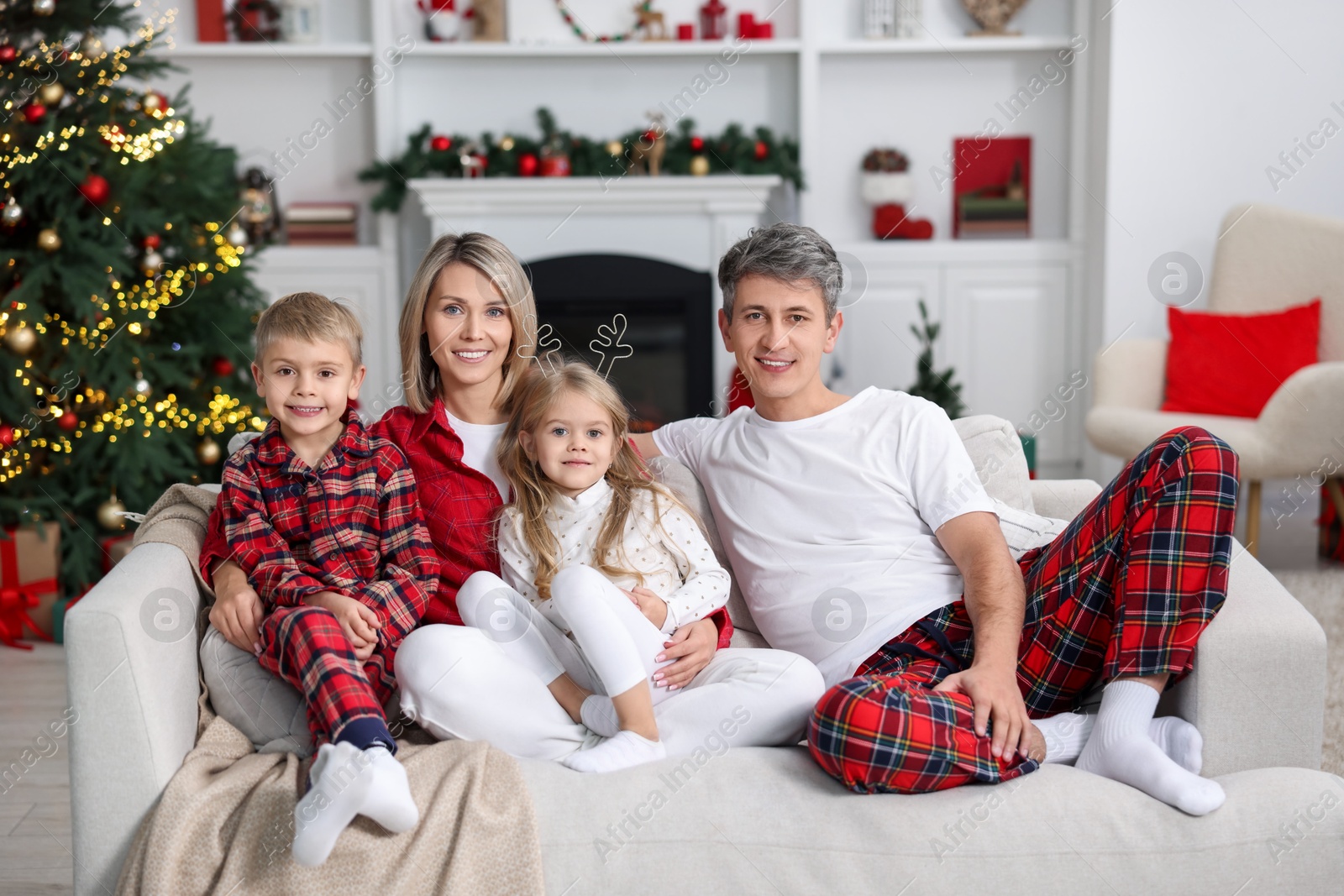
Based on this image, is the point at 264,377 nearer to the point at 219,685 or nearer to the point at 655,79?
the point at 219,685

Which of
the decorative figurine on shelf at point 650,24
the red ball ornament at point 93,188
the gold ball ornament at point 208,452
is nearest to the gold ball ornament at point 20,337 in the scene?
the red ball ornament at point 93,188

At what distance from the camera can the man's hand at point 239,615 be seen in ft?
5.26

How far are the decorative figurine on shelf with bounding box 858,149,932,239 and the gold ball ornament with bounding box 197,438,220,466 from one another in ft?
8.08

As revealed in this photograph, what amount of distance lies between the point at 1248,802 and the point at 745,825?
588 millimetres

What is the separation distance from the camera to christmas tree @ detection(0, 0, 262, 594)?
2.91m

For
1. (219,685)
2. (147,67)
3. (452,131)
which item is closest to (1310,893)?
(219,685)

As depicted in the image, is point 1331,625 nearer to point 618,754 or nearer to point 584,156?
point 618,754

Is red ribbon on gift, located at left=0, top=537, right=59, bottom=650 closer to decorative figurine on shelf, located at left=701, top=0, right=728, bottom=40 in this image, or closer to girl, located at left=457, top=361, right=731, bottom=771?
girl, located at left=457, top=361, right=731, bottom=771

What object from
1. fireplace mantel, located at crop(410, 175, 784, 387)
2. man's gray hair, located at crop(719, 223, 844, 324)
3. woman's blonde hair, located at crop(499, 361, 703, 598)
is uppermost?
fireplace mantel, located at crop(410, 175, 784, 387)

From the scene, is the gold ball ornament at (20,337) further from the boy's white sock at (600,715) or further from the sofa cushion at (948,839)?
the sofa cushion at (948,839)

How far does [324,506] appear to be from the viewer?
1.70 meters

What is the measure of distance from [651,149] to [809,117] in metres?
0.59

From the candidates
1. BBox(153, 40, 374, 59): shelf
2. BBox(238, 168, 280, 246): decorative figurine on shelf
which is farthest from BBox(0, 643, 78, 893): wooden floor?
BBox(153, 40, 374, 59): shelf

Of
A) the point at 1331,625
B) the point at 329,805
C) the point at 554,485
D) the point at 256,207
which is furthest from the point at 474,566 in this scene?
the point at 256,207
